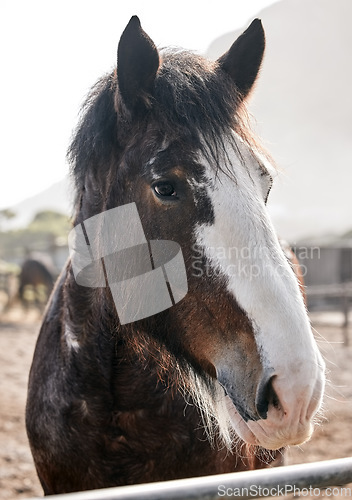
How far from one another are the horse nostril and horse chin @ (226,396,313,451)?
51mm

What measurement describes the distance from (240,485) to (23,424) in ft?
18.5

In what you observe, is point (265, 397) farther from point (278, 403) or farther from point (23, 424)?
point (23, 424)

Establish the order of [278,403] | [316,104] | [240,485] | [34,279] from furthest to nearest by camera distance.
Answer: [316,104]
[34,279]
[278,403]
[240,485]

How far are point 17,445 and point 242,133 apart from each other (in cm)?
487

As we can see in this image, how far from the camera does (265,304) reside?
1.42m

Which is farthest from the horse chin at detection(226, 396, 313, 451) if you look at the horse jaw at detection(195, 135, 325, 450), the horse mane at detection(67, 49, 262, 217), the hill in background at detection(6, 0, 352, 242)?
the hill in background at detection(6, 0, 352, 242)

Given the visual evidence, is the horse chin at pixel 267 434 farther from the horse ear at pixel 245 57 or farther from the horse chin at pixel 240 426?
the horse ear at pixel 245 57

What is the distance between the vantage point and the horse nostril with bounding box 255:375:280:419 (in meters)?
1.36

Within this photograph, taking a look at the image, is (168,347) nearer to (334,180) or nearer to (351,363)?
(351,363)

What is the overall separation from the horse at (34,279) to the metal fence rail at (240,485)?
53.6ft

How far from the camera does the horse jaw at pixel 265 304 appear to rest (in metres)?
1.33

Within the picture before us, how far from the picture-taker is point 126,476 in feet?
7.08

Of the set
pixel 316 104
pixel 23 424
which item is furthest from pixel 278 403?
pixel 316 104

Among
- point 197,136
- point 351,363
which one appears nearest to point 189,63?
point 197,136
